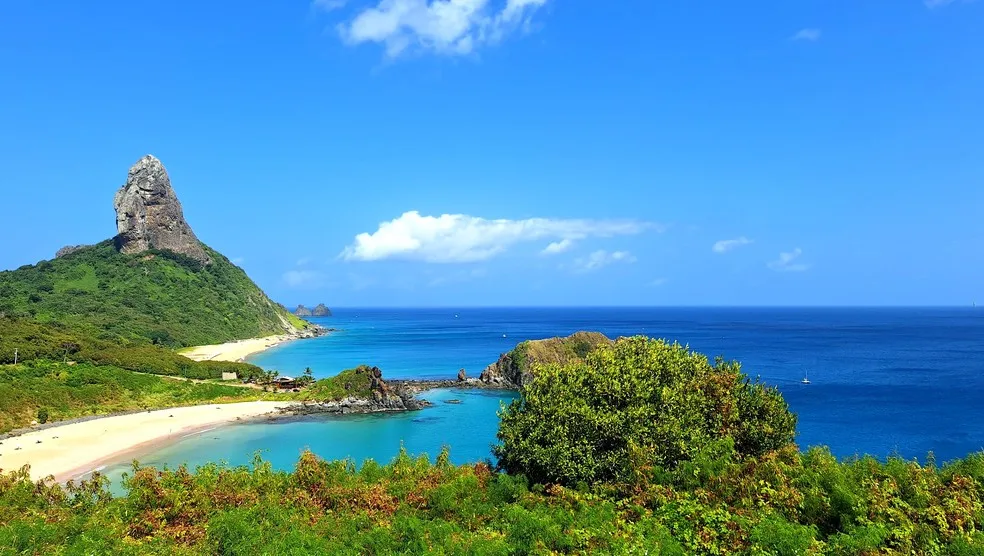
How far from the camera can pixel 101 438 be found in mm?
46719

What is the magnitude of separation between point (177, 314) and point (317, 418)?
8135 centimetres

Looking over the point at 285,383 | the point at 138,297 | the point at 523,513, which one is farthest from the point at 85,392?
the point at 138,297

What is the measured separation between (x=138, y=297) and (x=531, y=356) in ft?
306

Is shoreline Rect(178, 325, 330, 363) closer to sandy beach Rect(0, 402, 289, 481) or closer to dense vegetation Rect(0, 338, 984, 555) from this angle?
sandy beach Rect(0, 402, 289, 481)

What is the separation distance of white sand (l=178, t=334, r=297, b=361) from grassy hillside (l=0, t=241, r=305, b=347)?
311 centimetres

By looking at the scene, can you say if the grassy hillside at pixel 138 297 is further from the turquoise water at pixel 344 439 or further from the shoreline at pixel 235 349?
the turquoise water at pixel 344 439

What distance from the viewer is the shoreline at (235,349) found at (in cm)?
10153

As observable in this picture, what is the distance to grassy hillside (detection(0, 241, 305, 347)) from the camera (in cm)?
10356

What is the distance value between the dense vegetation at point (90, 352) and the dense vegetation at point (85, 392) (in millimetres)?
2479

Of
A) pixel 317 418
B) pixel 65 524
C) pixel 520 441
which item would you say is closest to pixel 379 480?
pixel 520 441

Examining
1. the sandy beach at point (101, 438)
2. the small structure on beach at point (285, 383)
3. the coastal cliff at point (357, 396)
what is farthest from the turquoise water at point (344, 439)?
the small structure on beach at point (285, 383)

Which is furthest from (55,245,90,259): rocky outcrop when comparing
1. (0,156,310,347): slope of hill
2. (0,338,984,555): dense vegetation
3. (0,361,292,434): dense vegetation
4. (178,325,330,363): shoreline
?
(0,338,984,555): dense vegetation

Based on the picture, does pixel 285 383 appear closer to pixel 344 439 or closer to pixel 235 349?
pixel 344 439

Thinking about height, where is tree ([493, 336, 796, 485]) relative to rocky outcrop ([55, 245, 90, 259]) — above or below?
below
